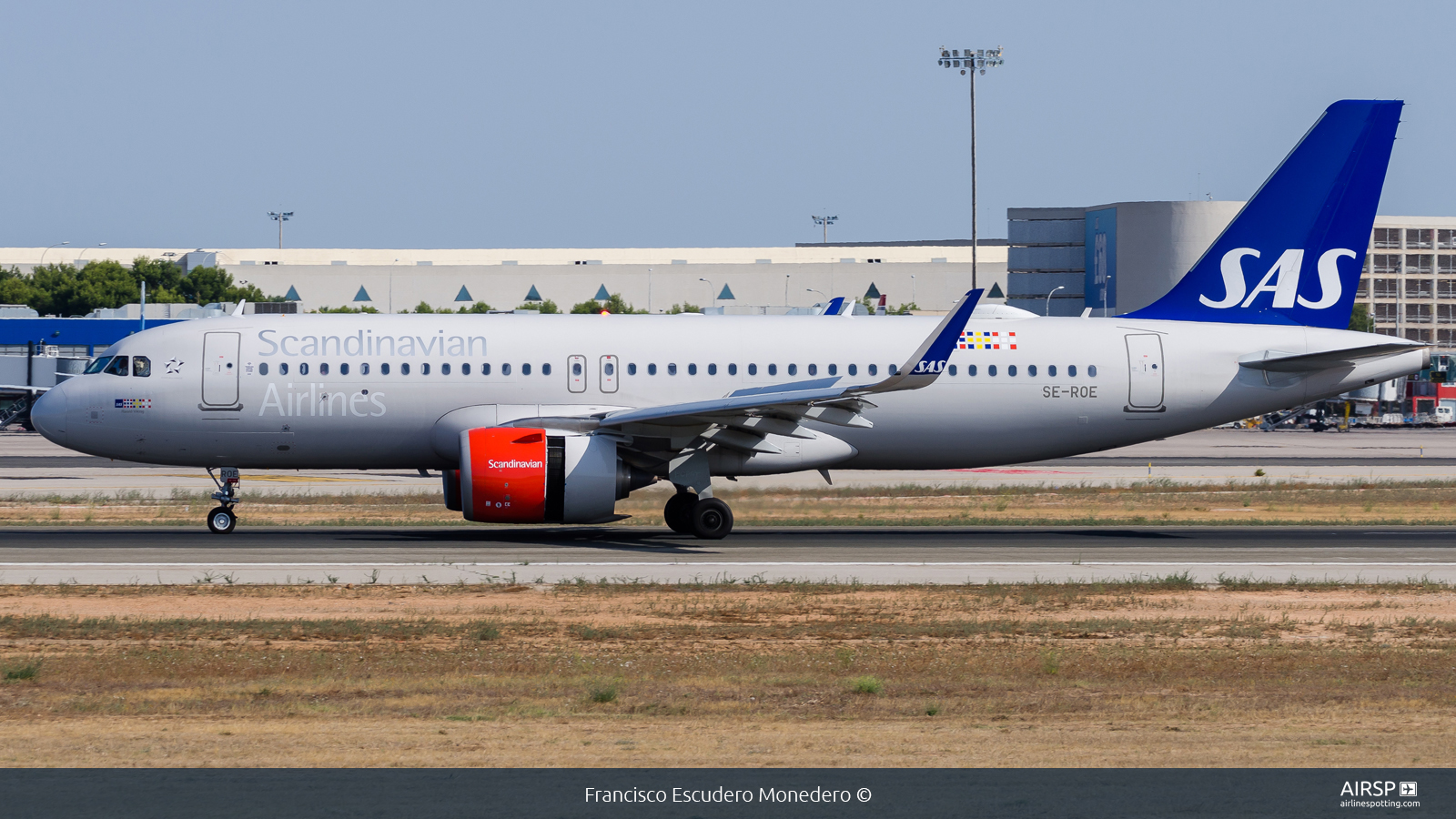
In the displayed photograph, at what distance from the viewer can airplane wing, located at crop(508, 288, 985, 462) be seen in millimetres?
26578

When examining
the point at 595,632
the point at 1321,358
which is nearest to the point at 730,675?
the point at 595,632

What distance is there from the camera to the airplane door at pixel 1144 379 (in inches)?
1224

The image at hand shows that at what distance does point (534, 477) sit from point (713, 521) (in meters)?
4.11

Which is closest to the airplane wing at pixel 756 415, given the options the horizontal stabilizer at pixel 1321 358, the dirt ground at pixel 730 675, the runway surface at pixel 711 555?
the runway surface at pixel 711 555

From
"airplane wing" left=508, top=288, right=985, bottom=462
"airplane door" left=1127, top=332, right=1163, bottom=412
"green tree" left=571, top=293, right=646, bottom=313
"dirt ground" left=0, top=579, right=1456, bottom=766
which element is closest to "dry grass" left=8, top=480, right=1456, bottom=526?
"airplane door" left=1127, top=332, right=1163, bottom=412

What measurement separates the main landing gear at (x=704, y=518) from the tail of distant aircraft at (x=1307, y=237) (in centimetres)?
1067

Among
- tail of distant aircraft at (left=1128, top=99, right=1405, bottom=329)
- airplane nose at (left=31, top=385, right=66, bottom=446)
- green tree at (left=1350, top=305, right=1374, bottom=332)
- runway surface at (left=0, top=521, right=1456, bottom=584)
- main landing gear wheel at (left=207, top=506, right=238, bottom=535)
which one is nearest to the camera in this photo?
runway surface at (left=0, top=521, right=1456, bottom=584)

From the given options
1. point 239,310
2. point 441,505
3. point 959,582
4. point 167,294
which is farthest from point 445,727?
point 167,294

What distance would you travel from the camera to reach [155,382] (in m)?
29.1

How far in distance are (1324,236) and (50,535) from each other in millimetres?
27648

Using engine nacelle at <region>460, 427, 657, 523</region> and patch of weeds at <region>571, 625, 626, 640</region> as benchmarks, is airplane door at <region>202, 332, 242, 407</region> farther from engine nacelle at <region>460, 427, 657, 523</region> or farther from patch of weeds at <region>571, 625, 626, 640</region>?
patch of weeds at <region>571, 625, 626, 640</region>

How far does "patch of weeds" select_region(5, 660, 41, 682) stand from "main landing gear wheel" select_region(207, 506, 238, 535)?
545 inches

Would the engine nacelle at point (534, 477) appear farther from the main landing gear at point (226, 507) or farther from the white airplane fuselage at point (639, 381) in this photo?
the main landing gear at point (226, 507)

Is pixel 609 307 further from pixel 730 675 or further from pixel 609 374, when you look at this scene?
pixel 730 675
